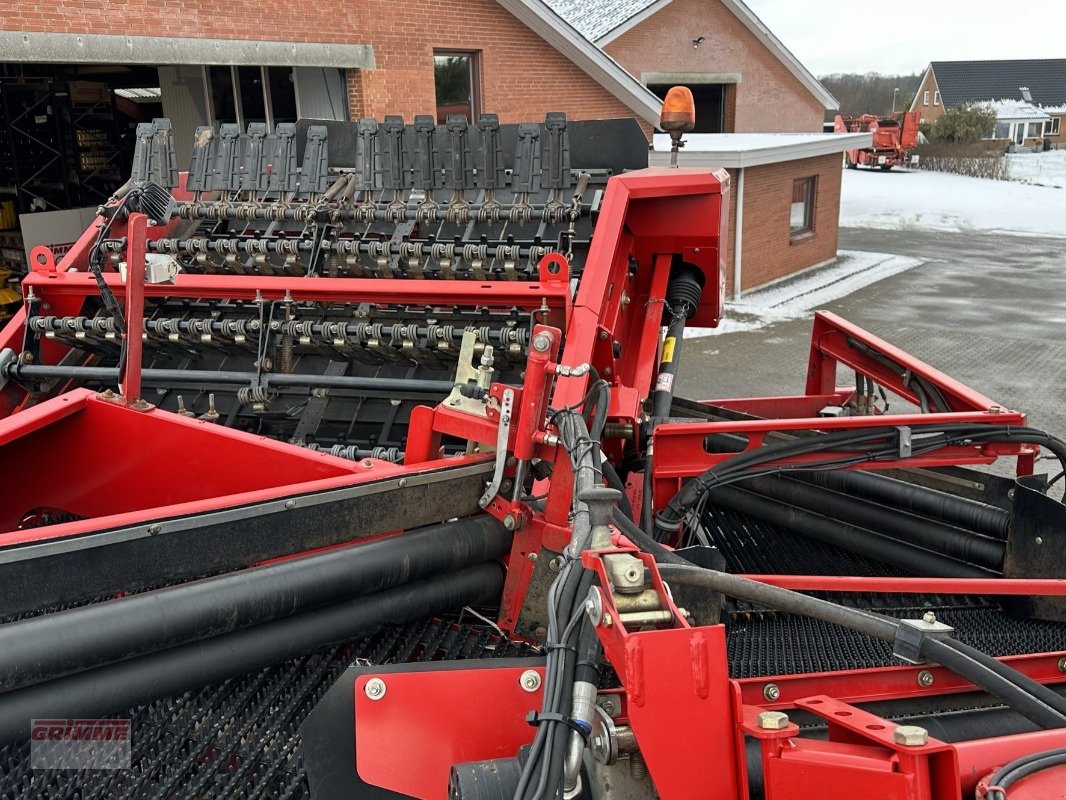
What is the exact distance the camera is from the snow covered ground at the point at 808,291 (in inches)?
541

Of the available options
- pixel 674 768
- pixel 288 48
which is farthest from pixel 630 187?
pixel 288 48

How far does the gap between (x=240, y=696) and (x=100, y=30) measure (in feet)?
28.7

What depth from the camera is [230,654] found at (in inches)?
90.9

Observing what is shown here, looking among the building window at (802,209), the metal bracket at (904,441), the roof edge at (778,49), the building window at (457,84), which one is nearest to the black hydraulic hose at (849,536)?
the metal bracket at (904,441)

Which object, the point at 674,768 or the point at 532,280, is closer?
the point at 674,768

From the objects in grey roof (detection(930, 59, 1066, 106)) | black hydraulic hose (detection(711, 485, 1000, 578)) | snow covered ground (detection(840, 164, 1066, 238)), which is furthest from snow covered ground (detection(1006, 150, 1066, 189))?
black hydraulic hose (detection(711, 485, 1000, 578))

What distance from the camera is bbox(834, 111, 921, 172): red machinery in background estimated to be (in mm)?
35375

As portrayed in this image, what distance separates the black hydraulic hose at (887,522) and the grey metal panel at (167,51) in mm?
7639

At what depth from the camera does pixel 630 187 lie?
13.9 feet

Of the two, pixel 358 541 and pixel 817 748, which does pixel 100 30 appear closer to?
pixel 358 541

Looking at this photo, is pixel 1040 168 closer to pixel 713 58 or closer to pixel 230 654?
pixel 713 58

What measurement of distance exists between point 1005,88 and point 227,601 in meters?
60.5

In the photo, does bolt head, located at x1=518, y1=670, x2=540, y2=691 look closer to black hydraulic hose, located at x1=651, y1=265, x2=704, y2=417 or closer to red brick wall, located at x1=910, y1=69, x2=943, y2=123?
black hydraulic hose, located at x1=651, y1=265, x2=704, y2=417

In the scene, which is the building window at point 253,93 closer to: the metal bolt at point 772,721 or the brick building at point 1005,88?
the metal bolt at point 772,721
